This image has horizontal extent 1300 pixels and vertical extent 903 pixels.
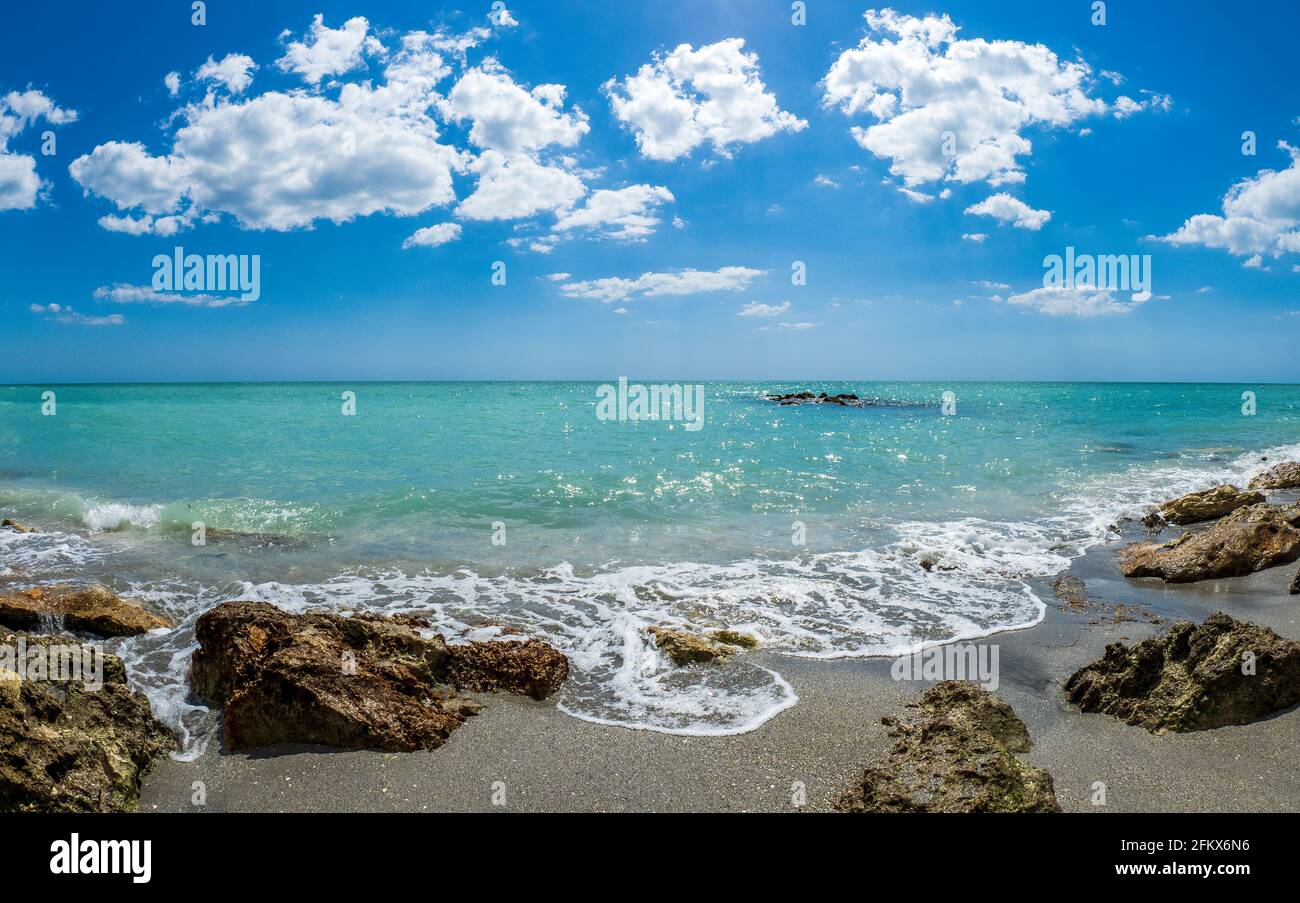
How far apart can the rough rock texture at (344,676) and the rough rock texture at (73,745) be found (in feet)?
2.13

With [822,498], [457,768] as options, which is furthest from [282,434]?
[457,768]

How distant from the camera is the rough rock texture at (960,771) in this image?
4.35m

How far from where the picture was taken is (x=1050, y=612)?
9203 mm

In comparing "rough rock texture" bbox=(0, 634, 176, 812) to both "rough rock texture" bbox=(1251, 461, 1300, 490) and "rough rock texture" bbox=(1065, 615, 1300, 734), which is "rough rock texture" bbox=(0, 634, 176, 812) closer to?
"rough rock texture" bbox=(1065, 615, 1300, 734)

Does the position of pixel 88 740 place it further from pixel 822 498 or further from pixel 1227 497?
pixel 1227 497

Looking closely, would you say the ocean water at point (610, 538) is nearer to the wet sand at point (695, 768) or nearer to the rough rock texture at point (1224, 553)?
the wet sand at point (695, 768)

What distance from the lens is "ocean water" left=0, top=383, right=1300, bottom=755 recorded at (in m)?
8.15

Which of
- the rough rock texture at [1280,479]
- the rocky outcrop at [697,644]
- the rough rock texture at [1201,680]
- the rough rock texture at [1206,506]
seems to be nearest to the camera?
the rough rock texture at [1201,680]

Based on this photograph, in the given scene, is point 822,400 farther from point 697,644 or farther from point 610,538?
point 697,644

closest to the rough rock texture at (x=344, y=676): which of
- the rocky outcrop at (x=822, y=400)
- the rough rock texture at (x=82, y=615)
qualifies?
the rough rock texture at (x=82, y=615)

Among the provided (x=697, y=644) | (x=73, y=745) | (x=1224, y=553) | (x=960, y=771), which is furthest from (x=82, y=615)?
(x=1224, y=553)

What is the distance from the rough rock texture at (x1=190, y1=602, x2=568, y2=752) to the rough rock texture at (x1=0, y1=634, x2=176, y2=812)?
0.65 meters

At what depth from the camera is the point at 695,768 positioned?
17.5 ft

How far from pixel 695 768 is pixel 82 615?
7567mm
